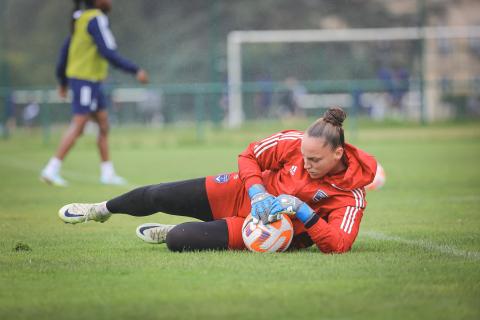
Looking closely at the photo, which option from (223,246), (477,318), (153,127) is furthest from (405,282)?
(153,127)

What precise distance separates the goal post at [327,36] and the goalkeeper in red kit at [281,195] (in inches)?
639

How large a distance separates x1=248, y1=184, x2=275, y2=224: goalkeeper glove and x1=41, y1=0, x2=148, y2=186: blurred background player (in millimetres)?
6094

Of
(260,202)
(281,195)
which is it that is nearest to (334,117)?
(281,195)

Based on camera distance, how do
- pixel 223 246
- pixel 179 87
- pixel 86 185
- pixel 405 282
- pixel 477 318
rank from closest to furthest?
pixel 477 318
pixel 405 282
pixel 223 246
pixel 86 185
pixel 179 87

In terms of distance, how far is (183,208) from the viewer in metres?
5.77

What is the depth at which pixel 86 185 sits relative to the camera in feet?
37.1

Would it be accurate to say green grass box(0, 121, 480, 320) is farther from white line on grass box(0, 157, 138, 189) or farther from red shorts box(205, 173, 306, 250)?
white line on grass box(0, 157, 138, 189)

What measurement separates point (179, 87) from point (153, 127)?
183 cm

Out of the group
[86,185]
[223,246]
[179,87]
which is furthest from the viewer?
Result: [179,87]

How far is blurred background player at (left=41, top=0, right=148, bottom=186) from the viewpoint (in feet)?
36.9

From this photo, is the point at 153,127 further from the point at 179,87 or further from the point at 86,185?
the point at 86,185

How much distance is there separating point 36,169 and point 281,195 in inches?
383

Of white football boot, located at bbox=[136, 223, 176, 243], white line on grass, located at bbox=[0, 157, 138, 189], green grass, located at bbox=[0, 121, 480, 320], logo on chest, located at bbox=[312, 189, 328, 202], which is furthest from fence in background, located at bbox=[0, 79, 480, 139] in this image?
logo on chest, located at bbox=[312, 189, 328, 202]

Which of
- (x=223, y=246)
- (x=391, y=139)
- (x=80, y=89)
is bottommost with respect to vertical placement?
(x=391, y=139)
